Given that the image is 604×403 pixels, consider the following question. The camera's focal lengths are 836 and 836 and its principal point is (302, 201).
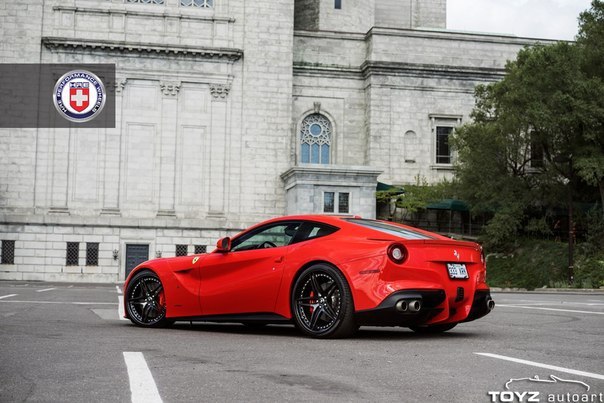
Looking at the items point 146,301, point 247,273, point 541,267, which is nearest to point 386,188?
point 541,267

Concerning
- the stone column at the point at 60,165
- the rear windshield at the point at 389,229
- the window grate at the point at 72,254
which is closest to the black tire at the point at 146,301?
the rear windshield at the point at 389,229

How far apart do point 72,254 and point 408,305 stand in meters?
39.3

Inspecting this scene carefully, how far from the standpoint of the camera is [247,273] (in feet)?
30.7

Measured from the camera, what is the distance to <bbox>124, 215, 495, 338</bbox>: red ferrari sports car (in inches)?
329

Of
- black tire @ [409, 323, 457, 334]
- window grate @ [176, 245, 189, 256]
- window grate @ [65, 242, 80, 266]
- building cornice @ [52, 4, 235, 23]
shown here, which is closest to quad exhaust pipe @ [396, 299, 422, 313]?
black tire @ [409, 323, 457, 334]

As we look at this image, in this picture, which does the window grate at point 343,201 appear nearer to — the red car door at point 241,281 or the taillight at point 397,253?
the red car door at point 241,281

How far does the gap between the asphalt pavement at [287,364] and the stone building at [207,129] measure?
34.3 m

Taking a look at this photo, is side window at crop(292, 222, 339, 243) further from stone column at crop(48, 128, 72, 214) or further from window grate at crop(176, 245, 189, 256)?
stone column at crop(48, 128, 72, 214)

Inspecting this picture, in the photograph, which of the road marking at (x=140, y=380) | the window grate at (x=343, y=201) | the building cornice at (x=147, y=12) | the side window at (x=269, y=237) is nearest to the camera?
the road marking at (x=140, y=380)

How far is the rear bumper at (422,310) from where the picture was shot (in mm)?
8266

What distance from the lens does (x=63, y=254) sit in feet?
148

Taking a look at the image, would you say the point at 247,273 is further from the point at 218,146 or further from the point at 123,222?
the point at 218,146

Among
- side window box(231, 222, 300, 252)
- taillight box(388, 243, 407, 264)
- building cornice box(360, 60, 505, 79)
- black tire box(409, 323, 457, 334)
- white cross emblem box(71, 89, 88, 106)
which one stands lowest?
black tire box(409, 323, 457, 334)

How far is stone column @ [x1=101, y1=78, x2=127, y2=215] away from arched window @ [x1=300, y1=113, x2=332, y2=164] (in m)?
11.0
